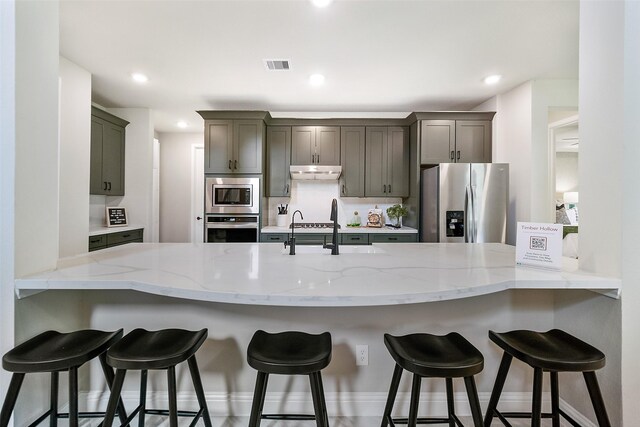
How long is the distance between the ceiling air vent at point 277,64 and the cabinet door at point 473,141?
7.59 feet

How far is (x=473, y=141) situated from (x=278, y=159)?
2609mm

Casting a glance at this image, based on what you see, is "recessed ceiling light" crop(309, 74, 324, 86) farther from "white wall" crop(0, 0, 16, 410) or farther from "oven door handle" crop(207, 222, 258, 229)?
"white wall" crop(0, 0, 16, 410)

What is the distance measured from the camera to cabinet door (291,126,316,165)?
403 centimetres

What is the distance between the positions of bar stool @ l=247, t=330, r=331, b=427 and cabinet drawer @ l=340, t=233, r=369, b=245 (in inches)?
100

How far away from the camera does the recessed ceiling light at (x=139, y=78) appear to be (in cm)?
310

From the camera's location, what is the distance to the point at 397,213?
4.11m

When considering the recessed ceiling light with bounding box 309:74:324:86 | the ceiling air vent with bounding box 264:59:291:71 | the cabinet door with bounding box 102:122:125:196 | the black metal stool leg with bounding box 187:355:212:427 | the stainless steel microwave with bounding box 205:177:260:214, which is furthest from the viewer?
the stainless steel microwave with bounding box 205:177:260:214

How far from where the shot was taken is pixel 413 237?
12.3ft

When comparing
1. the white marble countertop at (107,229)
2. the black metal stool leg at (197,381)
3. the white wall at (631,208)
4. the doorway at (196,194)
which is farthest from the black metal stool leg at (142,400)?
the doorway at (196,194)

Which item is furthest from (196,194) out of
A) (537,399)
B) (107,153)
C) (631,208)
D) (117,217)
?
(631,208)

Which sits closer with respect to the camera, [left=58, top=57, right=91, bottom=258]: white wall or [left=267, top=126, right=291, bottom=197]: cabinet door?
[left=58, top=57, right=91, bottom=258]: white wall

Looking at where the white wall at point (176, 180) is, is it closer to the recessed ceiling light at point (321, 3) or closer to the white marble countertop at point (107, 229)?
the white marble countertop at point (107, 229)

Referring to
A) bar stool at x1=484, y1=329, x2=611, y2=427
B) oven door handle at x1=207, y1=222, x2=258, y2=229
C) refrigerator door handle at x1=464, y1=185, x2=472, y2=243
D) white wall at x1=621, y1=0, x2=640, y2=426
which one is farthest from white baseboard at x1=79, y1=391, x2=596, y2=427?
oven door handle at x1=207, y1=222, x2=258, y2=229

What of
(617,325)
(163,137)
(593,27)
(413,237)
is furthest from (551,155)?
(163,137)
